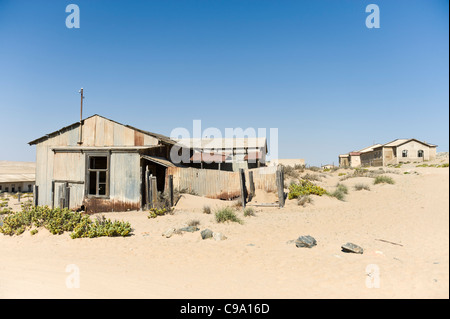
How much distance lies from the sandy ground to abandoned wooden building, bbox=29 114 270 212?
2.82 meters

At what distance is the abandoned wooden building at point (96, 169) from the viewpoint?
13.0 metres

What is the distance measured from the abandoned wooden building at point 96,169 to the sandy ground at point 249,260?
9.26ft

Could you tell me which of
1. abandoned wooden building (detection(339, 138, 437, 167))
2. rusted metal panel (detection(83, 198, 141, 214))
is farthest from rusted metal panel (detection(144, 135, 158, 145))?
abandoned wooden building (detection(339, 138, 437, 167))

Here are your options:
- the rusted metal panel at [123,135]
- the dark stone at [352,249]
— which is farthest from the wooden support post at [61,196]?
the dark stone at [352,249]

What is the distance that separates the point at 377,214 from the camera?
432 inches

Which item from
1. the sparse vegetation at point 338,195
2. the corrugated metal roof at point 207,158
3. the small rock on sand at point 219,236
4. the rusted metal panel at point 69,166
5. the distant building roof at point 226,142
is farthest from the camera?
the distant building roof at point 226,142

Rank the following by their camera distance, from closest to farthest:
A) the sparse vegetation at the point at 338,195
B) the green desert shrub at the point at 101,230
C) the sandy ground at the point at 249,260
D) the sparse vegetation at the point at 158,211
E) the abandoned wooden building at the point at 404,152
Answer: the sandy ground at the point at 249,260
the green desert shrub at the point at 101,230
the sparse vegetation at the point at 158,211
the sparse vegetation at the point at 338,195
the abandoned wooden building at the point at 404,152

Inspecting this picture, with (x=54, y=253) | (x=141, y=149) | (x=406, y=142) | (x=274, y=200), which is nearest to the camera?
(x=54, y=253)

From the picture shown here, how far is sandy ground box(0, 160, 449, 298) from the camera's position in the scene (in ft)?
14.3

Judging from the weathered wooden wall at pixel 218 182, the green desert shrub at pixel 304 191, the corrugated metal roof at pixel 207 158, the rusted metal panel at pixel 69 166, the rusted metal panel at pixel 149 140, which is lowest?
the green desert shrub at pixel 304 191

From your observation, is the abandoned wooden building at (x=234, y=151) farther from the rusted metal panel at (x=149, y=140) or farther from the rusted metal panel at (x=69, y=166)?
the rusted metal panel at (x=69, y=166)
